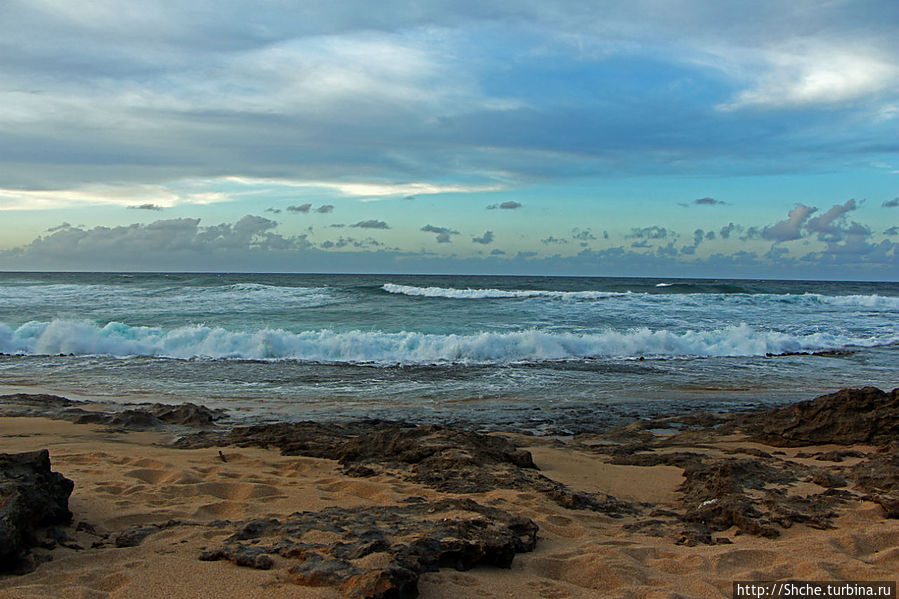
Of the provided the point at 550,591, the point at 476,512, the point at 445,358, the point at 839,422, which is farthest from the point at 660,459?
the point at 445,358

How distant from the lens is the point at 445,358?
15.5m

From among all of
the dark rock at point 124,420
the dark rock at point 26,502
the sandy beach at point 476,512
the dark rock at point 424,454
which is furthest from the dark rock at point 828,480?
the dark rock at point 124,420

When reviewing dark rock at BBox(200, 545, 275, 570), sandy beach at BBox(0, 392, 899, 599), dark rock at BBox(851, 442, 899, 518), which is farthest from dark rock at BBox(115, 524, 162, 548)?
dark rock at BBox(851, 442, 899, 518)

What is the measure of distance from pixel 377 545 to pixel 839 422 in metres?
6.17

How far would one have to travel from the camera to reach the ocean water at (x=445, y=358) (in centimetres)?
→ 979

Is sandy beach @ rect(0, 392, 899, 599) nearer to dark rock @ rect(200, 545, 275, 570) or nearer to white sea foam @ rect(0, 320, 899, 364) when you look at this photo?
dark rock @ rect(200, 545, 275, 570)

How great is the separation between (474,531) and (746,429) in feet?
17.6

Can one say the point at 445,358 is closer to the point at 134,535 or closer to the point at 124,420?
the point at 124,420

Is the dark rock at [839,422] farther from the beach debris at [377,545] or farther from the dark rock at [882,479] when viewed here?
the beach debris at [377,545]

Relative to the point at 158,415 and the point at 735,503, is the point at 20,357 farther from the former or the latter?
the point at 735,503

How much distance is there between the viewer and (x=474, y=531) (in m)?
3.45

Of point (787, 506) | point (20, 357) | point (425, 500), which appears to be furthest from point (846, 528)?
point (20, 357)

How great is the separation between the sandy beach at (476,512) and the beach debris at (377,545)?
0.8 inches

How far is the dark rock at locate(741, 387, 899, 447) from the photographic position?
6.66m
